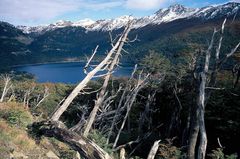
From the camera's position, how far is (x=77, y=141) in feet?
25.1

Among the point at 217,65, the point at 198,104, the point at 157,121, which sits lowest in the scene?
the point at 157,121

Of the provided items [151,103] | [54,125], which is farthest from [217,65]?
[151,103]

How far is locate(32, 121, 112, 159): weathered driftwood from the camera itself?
735cm

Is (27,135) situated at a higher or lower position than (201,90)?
lower

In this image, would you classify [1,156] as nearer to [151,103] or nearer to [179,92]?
[179,92]

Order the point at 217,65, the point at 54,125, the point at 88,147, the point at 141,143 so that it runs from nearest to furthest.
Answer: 1. the point at 88,147
2. the point at 54,125
3. the point at 217,65
4. the point at 141,143

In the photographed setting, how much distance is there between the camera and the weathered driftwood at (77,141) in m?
7.35

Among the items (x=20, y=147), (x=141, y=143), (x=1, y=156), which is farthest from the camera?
(x=141, y=143)

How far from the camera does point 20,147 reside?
12273 millimetres

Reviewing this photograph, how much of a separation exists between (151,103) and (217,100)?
39.8 ft

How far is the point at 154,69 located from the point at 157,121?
5.93 metres

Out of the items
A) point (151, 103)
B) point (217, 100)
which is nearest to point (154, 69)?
point (151, 103)

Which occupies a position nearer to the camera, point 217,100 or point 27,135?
point 27,135

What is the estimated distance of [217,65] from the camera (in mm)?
13508
